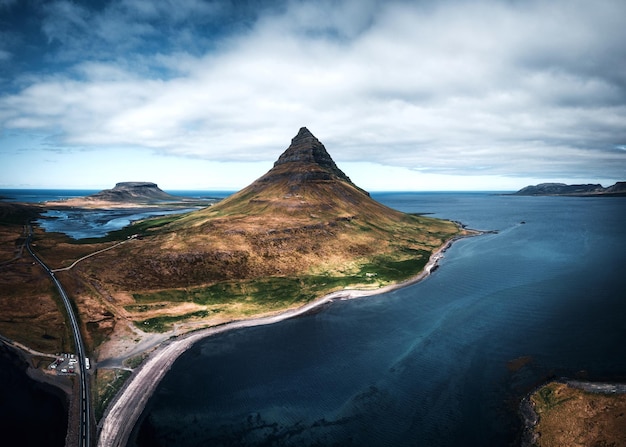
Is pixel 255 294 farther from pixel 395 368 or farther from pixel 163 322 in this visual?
pixel 395 368

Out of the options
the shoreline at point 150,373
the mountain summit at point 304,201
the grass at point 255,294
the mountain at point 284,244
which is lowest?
the shoreline at point 150,373

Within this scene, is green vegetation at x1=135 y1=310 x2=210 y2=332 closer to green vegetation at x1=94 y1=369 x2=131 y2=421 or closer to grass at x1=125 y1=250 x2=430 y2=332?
grass at x1=125 y1=250 x2=430 y2=332

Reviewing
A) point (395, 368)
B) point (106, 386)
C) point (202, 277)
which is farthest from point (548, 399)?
point (202, 277)

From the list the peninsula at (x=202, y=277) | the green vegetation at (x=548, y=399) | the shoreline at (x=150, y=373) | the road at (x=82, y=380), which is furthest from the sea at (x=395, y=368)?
the road at (x=82, y=380)

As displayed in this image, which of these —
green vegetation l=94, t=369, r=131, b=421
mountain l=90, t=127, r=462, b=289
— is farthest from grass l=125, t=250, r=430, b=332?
green vegetation l=94, t=369, r=131, b=421

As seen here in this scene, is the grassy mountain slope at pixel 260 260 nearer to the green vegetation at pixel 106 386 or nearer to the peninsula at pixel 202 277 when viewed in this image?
the peninsula at pixel 202 277
